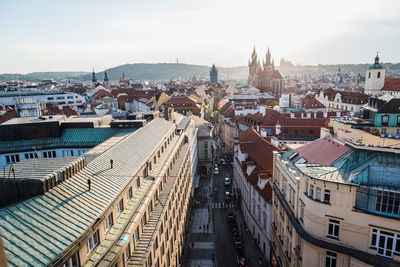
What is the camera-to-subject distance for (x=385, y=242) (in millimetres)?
19281

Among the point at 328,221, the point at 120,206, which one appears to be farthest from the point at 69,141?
the point at 328,221

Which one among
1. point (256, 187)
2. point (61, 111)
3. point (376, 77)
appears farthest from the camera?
point (376, 77)

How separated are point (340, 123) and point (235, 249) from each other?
24113mm

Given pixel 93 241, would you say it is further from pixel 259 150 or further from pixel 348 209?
pixel 259 150

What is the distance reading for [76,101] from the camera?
11956cm

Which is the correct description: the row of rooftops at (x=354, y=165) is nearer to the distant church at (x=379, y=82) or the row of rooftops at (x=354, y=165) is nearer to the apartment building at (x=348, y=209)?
the apartment building at (x=348, y=209)

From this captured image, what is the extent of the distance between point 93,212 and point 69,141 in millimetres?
24812

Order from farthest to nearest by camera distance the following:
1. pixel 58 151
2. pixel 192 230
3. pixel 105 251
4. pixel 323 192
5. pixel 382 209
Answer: pixel 192 230 → pixel 58 151 → pixel 323 192 → pixel 382 209 → pixel 105 251

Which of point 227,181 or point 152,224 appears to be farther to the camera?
point 227,181

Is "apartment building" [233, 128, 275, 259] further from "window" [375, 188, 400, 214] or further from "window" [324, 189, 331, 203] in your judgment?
"window" [375, 188, 400, 214]

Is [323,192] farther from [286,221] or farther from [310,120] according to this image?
[310,120]

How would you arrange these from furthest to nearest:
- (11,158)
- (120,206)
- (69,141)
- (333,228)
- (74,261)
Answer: (69,141) → (11,158) → (333,228) → (120,206) → (74,261)

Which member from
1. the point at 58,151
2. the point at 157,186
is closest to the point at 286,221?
the point at 157,186

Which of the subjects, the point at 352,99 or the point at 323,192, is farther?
the point at 352,99
